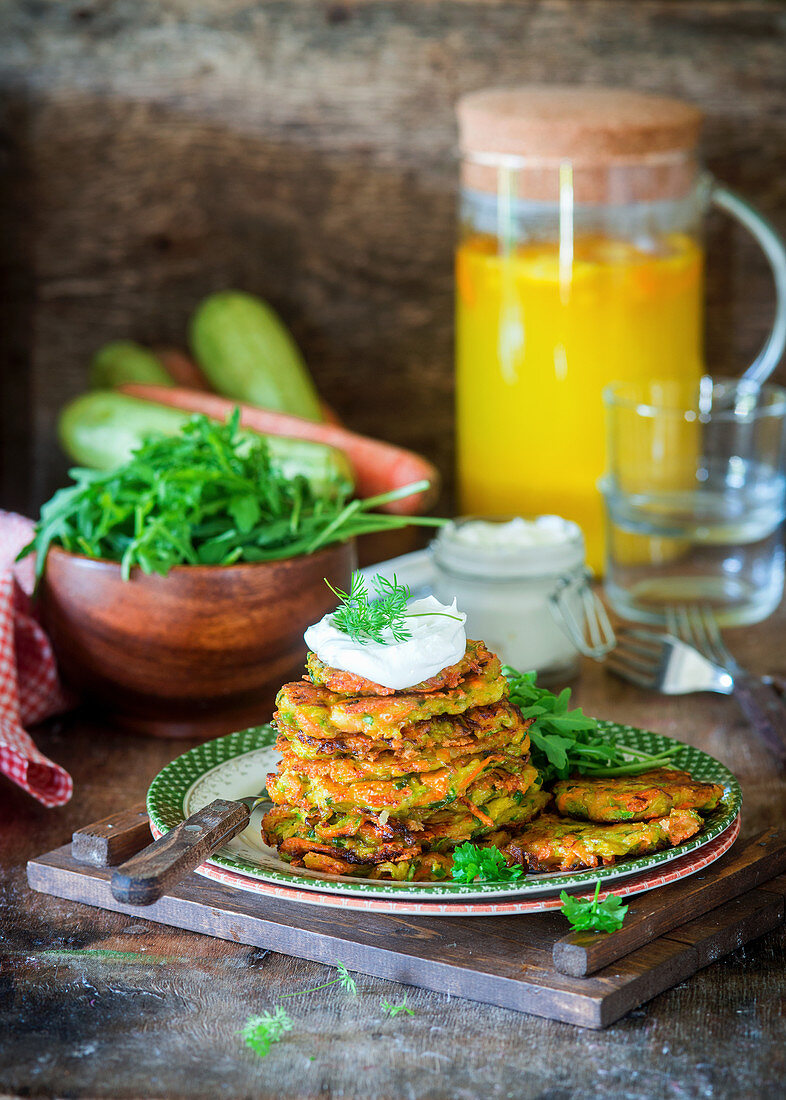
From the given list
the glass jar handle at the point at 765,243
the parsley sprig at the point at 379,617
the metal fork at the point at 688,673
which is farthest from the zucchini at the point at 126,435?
the parsley sprig at the point at 379,617

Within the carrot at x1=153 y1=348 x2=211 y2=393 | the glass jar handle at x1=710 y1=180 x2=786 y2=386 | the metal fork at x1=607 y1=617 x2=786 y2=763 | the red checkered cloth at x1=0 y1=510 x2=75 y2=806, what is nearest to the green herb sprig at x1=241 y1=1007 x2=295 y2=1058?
the red checkered cloth at x1=0 y1=510 x2=75 y2=806

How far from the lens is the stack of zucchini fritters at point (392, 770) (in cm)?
85

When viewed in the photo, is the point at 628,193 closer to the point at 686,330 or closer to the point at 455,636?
the point at 686,330

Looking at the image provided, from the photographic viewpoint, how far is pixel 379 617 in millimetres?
878

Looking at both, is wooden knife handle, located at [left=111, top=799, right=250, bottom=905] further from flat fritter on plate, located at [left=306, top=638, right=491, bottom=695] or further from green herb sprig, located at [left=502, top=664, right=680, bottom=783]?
green herb sprig, located at [left=502, top=664, right=680, bottom=783]

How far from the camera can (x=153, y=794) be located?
937mm

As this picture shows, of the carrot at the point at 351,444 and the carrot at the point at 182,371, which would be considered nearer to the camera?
the carrot at the point at 351,444

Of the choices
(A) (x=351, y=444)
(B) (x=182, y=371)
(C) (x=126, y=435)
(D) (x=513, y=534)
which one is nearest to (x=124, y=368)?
(B) (x=182, y=371)

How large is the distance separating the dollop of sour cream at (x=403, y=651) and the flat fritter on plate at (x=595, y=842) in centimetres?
13

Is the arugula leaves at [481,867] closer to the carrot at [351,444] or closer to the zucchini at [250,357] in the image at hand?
the carrot at [351,444]

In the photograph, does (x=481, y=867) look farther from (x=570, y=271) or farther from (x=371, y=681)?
(x=570, y=271)

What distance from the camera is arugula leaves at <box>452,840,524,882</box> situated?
0.84 meters

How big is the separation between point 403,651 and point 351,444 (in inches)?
38.4

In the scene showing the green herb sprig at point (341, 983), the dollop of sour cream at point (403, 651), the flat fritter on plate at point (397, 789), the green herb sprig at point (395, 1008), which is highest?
the dollop of sour cream at point (403, 651)
